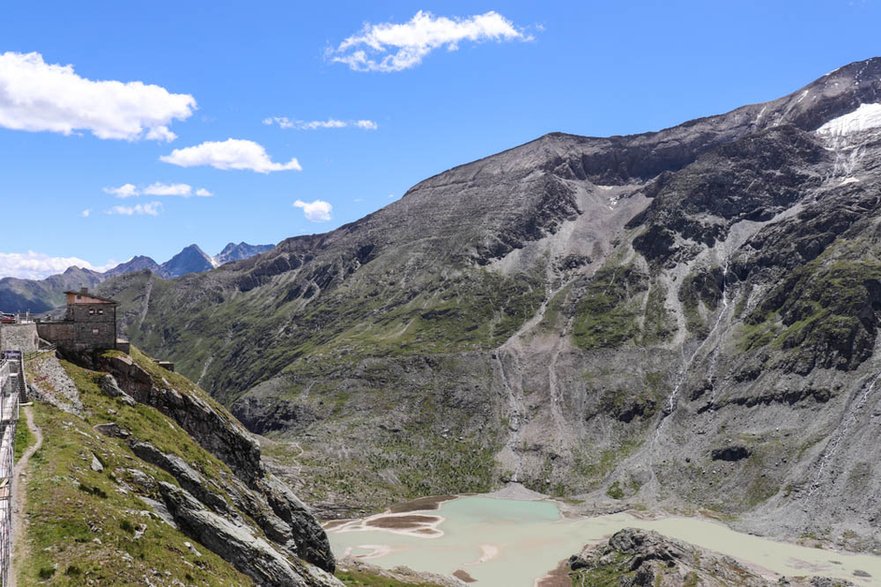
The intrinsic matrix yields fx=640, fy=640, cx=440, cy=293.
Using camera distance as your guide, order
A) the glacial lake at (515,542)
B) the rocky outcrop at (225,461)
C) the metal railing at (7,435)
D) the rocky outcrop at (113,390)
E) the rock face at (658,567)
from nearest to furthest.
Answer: the metal railing at (7,435) < the rocky outcrop at (225,461) < the rocky outcrop at (113,390) < the rock face at (658,567) < the glacial lake at (515,542)

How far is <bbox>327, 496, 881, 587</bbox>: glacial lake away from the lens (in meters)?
134

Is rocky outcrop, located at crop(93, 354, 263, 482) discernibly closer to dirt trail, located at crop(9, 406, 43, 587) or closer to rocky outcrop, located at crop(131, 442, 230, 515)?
rocky outcrop, located at crop(131, 442, 230, 515)

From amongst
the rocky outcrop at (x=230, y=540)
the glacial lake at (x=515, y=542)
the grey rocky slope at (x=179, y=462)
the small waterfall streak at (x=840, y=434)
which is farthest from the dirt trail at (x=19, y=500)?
the small waterfall streak at (x=840, y=434)

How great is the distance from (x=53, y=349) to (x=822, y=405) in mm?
203482

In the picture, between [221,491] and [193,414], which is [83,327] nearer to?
[193,414]

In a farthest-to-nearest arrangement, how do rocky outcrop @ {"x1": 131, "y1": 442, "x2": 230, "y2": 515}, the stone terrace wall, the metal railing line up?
the stone terrace wall, rocky outcrop @ {"x1": 131, "y1": 442, "x2": 230, "y2": 515}, the metal railing

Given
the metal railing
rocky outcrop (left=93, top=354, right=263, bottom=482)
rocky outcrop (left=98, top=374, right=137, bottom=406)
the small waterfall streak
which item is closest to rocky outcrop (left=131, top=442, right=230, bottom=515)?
rocky outcrop (left=98, top=374, right=137, bottom=406)

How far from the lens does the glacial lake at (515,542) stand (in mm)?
134000

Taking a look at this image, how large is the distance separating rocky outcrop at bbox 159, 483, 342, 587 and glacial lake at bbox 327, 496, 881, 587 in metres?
93.1

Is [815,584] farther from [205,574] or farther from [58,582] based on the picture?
[58,582]

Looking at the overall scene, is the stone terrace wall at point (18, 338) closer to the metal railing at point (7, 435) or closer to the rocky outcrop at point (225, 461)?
the metal railing at point (7, 435)

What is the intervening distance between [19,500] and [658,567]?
104 metres

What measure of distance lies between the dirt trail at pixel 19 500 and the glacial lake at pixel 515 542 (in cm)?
10801

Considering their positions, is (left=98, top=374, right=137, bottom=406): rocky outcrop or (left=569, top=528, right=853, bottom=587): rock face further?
(left=569, top=528, right=853, bottom=587): rock face
